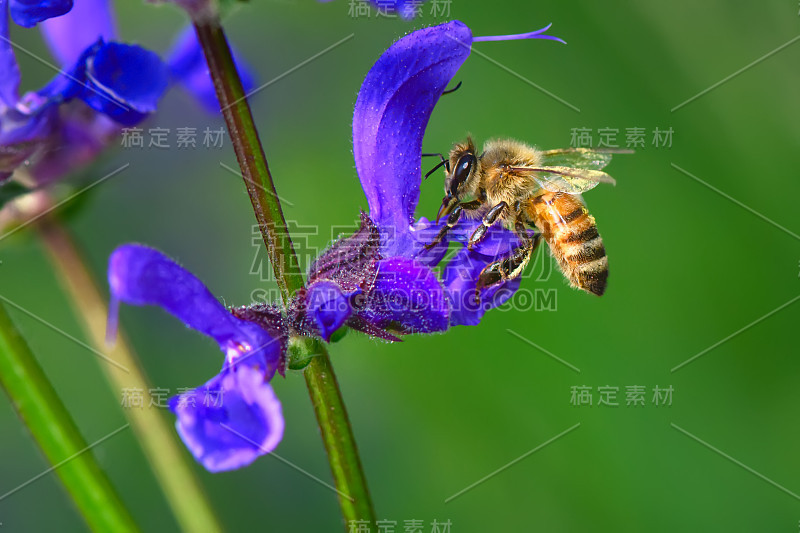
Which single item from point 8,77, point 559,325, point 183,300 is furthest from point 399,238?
point 559,325

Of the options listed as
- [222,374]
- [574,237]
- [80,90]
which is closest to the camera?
Result: [222,374]

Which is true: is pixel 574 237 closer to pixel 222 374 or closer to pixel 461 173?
pixel 461 173

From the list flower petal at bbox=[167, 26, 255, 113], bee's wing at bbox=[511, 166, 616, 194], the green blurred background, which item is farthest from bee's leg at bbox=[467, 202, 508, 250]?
the green blurred background

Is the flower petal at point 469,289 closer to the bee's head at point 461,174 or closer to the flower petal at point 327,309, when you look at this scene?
the bee's head at point 461,174

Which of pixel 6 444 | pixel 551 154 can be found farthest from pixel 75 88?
pixel 6 444

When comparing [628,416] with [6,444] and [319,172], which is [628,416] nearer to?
[319,172]

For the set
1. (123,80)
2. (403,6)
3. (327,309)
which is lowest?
(327,309)
